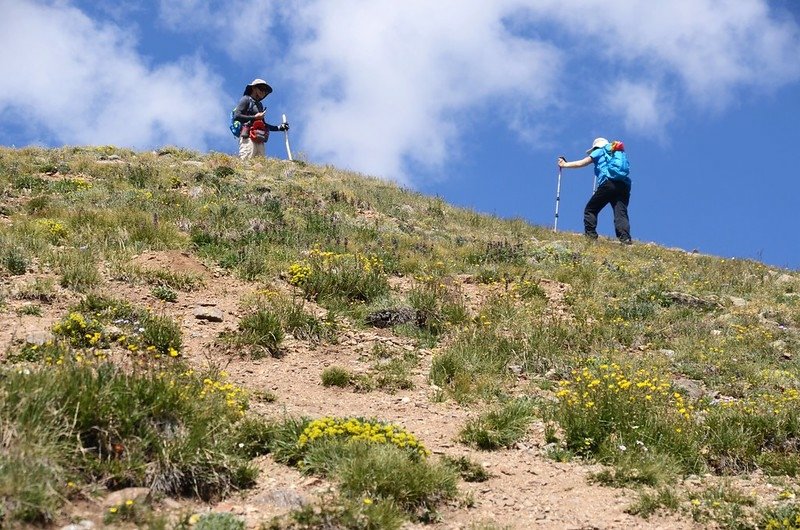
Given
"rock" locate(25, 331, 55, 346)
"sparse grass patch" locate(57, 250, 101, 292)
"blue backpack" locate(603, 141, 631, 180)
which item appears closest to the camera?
"rock" locate(25, 331, 55, 346)

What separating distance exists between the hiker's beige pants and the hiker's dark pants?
860 centimetres

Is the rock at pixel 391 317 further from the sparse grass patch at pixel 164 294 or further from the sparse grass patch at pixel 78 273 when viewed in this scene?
the sparse grass patch at pixel 78 273

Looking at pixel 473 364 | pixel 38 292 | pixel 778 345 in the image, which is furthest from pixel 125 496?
pixel 778 345

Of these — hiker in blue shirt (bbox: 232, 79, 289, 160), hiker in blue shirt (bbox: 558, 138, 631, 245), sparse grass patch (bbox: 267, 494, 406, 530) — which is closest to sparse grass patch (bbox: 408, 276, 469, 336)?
sparse grass patch (bbox: 267, 494, 406, 530)

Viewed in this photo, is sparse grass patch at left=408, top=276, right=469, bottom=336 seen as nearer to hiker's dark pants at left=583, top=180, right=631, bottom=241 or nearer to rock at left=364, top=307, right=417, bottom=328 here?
rock at left=364, top=307, right=417, bottom=328

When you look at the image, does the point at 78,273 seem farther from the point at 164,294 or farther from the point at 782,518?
the point at 782,518

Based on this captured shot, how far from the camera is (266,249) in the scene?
10930mm

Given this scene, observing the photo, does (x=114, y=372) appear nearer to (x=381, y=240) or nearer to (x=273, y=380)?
(x=273, y=380)

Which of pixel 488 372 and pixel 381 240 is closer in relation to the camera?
pixel 488 372

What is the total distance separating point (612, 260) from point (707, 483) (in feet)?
28.0

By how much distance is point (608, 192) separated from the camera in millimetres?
17266

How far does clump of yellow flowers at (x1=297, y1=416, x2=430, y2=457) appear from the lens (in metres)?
5.37

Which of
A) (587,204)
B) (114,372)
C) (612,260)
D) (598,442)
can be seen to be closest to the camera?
(114,372)

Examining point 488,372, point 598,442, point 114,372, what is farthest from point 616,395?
point 114,372
